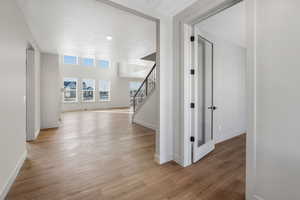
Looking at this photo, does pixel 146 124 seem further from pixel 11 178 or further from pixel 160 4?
pixel 160 4

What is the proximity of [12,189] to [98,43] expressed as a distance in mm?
4033

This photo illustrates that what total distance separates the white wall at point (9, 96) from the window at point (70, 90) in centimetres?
743

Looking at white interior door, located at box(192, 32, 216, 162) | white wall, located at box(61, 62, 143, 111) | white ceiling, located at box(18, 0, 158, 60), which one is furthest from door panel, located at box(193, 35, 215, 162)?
white wall, located at box(61, 62, 143, 111)

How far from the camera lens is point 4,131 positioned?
1625 mm

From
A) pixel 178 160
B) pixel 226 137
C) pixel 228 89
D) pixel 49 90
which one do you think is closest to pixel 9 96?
pixel 178 160

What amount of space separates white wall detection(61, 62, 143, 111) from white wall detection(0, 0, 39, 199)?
736 centimetres

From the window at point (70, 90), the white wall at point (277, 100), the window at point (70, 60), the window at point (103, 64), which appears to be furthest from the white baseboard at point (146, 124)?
the window at point (70, 60)

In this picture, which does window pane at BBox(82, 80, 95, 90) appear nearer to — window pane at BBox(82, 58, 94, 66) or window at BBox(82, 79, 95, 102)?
window at BBox(82, 79, 95, 102)

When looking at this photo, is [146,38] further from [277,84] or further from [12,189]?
[12,189]

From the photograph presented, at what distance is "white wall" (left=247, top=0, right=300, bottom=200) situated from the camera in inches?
44.9

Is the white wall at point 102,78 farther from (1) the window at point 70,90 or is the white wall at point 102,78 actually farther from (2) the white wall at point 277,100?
(2) the white wall at point 277,100

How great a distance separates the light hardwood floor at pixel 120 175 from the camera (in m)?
1.59

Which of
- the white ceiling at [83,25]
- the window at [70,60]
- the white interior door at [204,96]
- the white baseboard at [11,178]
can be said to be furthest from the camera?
the window at [70,60]

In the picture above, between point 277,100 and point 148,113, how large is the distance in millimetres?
3866
